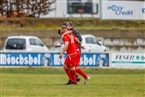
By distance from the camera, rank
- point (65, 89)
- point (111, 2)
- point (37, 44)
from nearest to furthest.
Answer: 1. point (65, 89)
2. point (37, 44)
3. point (111, 2)

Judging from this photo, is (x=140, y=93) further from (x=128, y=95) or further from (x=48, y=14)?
(x=48, y=14)

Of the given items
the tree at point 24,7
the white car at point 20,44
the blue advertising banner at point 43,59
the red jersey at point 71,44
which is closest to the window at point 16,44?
the white car at point 20,44

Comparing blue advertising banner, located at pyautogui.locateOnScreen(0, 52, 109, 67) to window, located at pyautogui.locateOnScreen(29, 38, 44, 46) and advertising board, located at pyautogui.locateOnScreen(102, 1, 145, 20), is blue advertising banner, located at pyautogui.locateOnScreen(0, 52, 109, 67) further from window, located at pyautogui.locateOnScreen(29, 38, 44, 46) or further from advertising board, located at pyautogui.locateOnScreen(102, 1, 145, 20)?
advertising board, located at pyautogui.locateOnScreen(102, 1, 145, 20)

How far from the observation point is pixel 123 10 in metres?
Answer: 45.4

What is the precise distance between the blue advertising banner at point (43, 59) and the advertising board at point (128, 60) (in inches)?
15.3

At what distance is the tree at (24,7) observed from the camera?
4550 centimetres

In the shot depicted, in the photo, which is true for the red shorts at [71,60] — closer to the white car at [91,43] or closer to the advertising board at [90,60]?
the advertising board at [90,60]

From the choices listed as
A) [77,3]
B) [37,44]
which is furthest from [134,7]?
[37,44]

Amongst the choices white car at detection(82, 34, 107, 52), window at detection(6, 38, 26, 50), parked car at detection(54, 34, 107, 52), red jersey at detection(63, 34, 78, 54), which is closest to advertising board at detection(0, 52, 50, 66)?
window at detection(6, 38, 26, 50)

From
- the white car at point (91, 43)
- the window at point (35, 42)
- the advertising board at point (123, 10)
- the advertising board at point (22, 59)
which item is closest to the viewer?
the advertising board at point (22, 59)

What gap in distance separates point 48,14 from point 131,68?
49.1 feet

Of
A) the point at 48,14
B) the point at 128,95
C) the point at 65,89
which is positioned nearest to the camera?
the point at 128,95

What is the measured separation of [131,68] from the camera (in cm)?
3422

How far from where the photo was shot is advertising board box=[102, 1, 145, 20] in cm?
4506
